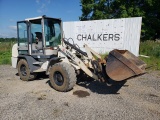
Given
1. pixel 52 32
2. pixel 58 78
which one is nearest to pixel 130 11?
pixel 52 32

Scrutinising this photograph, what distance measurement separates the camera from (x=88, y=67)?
5648 mm

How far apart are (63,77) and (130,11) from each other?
17.5 m

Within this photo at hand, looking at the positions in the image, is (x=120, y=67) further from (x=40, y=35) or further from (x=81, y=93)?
(x=40, y=35)

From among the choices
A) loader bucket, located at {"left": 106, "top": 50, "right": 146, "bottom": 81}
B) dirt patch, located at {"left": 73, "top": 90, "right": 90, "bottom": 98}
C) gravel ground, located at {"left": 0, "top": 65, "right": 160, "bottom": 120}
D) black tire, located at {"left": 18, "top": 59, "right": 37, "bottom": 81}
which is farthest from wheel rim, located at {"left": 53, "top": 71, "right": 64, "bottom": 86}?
loader bucket, located at {"left": 106, "top": 50, "right": 146, "bottom": 81}

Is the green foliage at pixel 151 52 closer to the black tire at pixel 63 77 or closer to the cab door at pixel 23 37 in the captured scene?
the black tire at pixel 63 77

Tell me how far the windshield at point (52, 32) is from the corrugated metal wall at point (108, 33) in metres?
3.74

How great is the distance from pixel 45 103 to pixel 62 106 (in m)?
0.52

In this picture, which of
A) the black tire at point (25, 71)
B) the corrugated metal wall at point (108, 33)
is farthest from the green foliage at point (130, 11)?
the black tire at point (25, 71)

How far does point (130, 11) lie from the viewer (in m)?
20.8

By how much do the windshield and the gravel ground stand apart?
1.50m

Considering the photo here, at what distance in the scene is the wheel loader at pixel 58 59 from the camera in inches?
188

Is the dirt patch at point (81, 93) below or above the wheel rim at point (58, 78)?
below

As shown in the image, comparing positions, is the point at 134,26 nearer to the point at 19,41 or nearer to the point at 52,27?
the point at 52,27

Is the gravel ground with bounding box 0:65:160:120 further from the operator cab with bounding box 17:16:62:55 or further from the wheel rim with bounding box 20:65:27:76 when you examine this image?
the operator cab with bounding box 17:16:62:55
